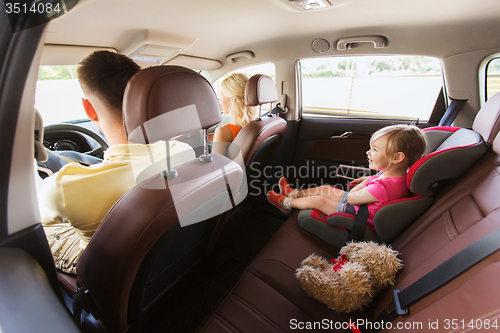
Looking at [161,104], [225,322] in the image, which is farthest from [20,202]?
[225,322]

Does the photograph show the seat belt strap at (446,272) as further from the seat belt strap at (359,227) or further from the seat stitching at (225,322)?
the seat stitching at (225,322)

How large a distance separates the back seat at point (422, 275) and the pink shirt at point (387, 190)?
9.1 inches

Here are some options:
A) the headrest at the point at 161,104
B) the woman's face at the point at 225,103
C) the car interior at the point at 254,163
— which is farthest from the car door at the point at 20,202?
the woman's face at the point at 225,103

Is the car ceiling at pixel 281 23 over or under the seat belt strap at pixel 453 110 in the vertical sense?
over

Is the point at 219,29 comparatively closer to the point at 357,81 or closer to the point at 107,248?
the point at 357,81

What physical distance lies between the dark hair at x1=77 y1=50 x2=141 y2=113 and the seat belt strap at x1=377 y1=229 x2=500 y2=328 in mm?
1299

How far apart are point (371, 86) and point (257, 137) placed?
77.6 inches

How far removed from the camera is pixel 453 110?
6.59 ft

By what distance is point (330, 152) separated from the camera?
8.71 feet

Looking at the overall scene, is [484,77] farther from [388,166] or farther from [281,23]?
[281,23]

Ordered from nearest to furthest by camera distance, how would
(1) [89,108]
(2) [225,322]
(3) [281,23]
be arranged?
(2) [225,322] → (1) [89,108] → (3) [281,23]

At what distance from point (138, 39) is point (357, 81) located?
2416 mm

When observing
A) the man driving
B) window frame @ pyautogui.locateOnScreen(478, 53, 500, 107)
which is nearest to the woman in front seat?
the man driving

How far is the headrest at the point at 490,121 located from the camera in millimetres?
1056
